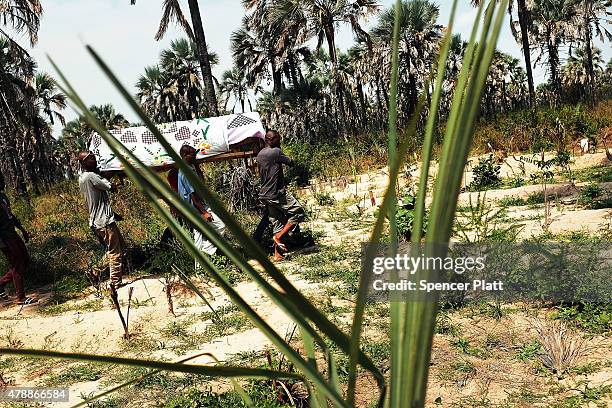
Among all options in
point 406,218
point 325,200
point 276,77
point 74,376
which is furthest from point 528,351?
point 276,77

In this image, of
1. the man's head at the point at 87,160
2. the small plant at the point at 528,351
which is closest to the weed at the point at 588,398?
the small plant at the point at 528,351

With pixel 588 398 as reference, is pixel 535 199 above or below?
above

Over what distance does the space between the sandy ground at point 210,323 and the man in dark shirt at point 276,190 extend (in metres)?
0.50

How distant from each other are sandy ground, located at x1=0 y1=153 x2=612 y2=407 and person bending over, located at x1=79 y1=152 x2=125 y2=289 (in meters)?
0.35

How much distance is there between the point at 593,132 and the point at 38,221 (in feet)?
41.9

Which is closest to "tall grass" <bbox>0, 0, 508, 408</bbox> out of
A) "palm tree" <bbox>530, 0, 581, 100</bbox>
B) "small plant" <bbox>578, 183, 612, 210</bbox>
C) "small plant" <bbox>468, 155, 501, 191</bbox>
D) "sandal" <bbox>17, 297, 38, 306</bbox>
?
"sandal" <bbox>17, 297, 38, 306</bbox>

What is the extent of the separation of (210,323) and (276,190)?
86.9 inches

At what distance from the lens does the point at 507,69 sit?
3850 centimetres

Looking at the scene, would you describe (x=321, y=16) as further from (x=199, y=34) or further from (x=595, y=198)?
(x=595, y=198)

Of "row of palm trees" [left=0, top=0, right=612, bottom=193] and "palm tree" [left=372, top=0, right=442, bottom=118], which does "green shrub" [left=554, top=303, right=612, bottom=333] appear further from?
"palm tree" [left=372, top=0, right=442, bottom=118]

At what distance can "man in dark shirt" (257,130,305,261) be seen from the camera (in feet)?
20.2

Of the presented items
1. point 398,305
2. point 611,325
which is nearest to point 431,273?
point 398,305

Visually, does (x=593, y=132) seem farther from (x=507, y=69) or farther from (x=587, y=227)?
(x=507, y=69)

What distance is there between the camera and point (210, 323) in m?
4.41
